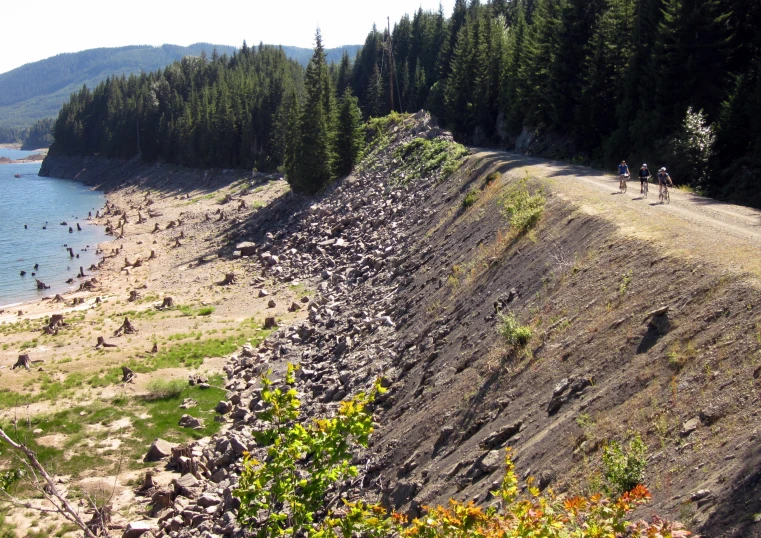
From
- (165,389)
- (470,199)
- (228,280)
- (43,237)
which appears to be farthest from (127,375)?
(43,237)

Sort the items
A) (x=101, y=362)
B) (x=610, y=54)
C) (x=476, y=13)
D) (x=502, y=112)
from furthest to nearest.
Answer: (x=476, y=13), (x=502, y=112), (x=610, y=54), (x=101, y=362)

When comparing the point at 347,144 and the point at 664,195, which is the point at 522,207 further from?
the point at 347,144

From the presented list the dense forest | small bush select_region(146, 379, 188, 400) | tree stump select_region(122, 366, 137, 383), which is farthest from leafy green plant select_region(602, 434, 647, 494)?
tree stump select_region(122, 366, 137, 383)

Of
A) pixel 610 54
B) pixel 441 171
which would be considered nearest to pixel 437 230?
pixel 441 171

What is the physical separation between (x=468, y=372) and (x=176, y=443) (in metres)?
11.6

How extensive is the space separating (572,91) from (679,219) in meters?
28.5

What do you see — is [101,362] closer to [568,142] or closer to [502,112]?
[568,142]

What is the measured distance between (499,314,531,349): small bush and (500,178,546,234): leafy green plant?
7160mm

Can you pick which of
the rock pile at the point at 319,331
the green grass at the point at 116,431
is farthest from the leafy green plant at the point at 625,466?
the green grass at the point at 116,431

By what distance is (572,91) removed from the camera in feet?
147

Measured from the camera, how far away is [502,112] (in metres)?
62.2

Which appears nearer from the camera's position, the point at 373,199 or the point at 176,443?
the point at 176,443

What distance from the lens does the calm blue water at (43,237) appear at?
5507 cm

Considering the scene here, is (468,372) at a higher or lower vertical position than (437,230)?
lower
